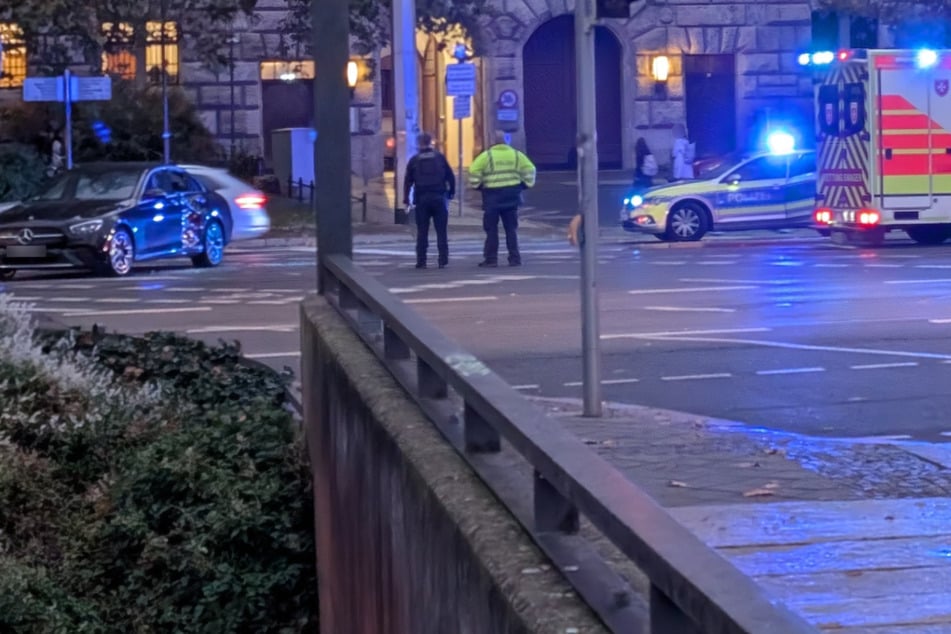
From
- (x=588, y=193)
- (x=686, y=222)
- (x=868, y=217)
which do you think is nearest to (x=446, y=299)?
(x=588, y=193)

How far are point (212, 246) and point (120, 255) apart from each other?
229 cm

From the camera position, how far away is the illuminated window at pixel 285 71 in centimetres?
4438

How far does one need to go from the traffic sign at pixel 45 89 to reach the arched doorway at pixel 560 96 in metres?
20.6

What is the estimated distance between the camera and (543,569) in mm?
3842

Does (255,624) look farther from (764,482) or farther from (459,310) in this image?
(459,310)

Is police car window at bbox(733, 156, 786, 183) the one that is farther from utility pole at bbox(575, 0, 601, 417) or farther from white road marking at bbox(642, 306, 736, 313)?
utility pole at bbox(575, 0, 601, 417)

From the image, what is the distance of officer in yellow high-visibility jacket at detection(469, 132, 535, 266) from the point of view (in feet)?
72.1

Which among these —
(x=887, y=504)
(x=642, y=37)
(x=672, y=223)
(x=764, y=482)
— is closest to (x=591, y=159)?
(x=764, y=482)

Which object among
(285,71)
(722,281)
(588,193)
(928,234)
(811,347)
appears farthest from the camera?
(285,71)

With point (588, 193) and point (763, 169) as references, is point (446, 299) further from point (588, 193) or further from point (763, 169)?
point (763, 169)

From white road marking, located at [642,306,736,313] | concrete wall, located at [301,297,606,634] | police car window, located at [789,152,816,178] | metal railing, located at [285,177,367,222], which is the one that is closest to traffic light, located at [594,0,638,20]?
concrete wall, located at [301,297,606,634]

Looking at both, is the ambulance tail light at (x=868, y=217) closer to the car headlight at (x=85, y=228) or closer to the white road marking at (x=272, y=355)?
the car headlight at (x=85, y=228)

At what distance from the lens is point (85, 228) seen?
2152cm

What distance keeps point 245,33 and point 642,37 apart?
1100cm
